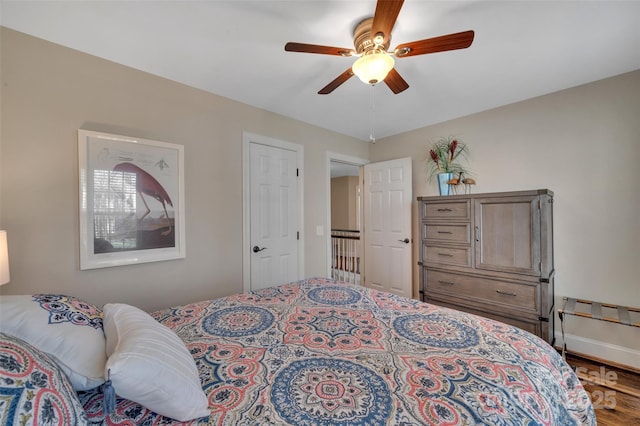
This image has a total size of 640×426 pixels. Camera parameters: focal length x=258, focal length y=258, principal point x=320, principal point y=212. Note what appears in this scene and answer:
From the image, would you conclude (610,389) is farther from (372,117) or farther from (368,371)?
(372,117)

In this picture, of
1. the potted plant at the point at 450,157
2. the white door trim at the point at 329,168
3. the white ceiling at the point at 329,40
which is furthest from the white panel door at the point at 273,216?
the potted plant at the point at 450,157

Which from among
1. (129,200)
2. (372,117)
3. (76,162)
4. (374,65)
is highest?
(372,117)

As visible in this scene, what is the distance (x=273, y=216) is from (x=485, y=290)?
2315 millimetres

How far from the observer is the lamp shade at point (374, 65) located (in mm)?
1475

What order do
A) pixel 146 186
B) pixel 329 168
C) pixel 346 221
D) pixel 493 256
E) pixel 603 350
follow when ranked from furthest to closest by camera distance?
pixel 346 221, pixel 329 168, pixel 493 256, pixel 603 350, pixel 146 186

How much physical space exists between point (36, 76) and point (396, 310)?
2.81m

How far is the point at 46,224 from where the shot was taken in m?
1.73

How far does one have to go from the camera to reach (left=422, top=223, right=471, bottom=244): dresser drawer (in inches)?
105

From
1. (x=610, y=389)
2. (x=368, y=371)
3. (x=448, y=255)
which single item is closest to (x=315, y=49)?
(x=368, y=371)

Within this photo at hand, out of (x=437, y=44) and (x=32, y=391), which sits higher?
(x=437, y=44)

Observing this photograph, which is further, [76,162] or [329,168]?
[329,168]

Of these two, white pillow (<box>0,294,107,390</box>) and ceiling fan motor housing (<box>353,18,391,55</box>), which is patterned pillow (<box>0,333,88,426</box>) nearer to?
white pillow (<box>0,294,107,390</box>)

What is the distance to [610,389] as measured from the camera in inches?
77.4

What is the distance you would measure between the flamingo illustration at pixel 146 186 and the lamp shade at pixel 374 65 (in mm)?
1792
